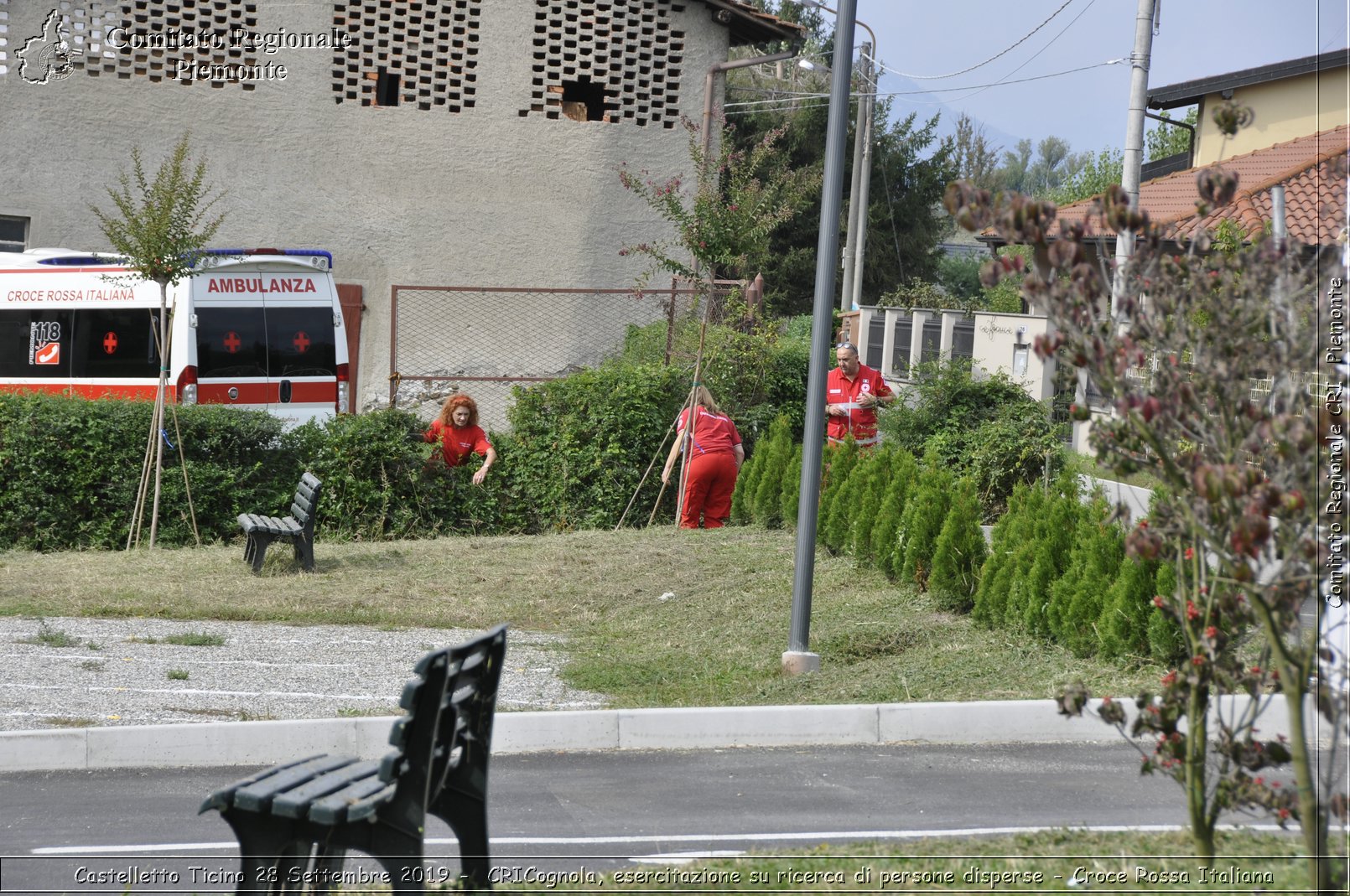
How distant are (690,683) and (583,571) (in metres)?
3.45

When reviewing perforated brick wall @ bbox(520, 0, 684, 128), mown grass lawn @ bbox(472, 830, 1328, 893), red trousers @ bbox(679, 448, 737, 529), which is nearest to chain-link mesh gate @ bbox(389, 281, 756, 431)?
perforated brick wall @ bbox(520, 0, 684, 128)

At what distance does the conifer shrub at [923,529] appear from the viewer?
9750 mm

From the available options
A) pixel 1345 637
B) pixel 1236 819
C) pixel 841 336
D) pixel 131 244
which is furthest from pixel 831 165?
pixel 841 336

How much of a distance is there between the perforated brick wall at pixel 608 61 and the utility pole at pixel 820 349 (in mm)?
14553

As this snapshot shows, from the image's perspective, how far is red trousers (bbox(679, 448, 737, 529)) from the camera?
13.8m

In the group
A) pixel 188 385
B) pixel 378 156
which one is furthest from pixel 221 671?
pixel 378 156

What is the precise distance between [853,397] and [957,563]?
4370 millimetres

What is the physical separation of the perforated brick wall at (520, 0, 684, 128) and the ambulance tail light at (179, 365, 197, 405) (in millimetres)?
8202

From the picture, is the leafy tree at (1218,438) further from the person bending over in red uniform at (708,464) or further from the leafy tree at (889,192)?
the leafy tree at (889,192)

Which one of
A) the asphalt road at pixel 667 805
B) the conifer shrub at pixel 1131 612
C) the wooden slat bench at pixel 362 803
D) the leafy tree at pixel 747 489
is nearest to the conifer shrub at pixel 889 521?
the conifer shrub at pixel 1131 612

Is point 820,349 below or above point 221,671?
A: above

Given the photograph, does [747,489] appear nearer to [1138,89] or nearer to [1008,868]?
[1138,89]

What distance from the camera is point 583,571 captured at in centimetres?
1136

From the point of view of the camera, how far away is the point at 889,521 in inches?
403
